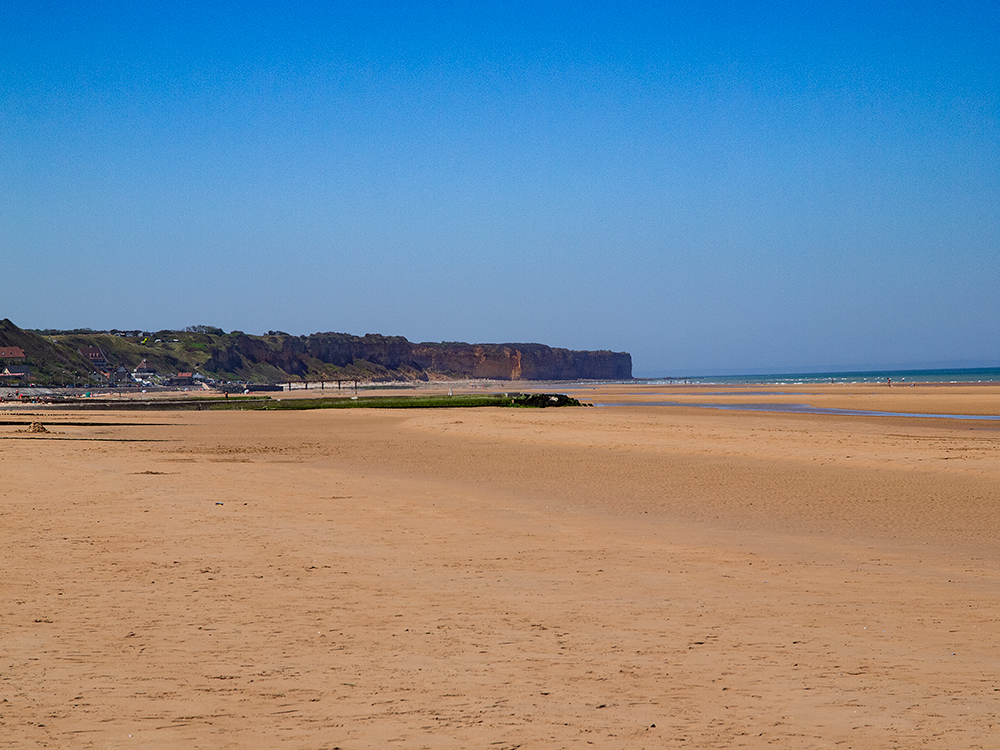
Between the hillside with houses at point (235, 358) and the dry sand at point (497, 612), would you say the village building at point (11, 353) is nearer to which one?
the hillside with houses at point (235, 358)

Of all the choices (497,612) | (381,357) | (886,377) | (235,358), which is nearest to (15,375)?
(235,358)

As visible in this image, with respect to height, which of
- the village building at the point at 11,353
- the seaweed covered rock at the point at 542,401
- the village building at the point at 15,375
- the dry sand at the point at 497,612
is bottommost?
the dry sand at the point at 497,612

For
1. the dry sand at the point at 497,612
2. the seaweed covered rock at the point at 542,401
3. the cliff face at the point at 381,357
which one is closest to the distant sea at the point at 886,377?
the cliff face at the point at 381,357

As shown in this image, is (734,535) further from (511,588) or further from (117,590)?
(117,590)

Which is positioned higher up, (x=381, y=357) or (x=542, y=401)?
(x=381, y=357)

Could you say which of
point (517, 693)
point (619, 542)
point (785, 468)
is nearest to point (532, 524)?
point (619, 542)

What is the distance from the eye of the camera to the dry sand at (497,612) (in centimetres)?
427

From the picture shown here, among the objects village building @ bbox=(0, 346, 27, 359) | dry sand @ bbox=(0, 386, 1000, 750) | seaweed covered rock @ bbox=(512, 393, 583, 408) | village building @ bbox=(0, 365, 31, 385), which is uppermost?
village building @ bbox=(0, 346, 27, 359)

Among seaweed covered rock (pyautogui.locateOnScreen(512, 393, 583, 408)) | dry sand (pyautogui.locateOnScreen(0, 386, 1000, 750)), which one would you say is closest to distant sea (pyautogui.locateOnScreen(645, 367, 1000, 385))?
seaweed covered rock (pyautogui.locateOnScreen(512, 393, 583, 408))

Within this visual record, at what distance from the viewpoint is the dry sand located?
14.0 ft

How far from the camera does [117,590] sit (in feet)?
22.3

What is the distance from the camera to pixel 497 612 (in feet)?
20.8

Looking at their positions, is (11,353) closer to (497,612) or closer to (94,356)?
(94,356)

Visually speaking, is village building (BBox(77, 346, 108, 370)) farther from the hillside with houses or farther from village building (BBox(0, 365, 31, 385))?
village building (BBox(0, 365, 31, 385))
